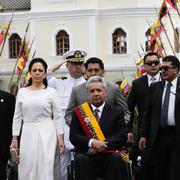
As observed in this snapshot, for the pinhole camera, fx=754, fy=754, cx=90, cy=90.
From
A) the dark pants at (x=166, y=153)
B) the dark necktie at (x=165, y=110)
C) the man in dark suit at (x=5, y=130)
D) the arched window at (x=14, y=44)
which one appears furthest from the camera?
the arched window at (x=14, y=44)

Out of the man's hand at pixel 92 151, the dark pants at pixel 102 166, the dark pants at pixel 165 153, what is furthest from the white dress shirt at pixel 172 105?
the man's hand at pixel 92 151

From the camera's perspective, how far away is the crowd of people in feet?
31.6

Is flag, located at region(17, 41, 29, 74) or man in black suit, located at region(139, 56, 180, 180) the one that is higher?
flag, located at region(17, 41, 29, 74)

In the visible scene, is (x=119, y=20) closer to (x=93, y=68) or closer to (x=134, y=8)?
(x=134, y=8)

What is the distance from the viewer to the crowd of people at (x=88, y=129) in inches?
379

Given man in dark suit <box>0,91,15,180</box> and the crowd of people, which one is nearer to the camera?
the crowd of people

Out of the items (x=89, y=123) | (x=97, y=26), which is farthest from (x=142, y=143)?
(x=97, y=26)

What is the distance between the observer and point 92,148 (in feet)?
31.5

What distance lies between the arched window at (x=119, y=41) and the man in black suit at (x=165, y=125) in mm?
39148

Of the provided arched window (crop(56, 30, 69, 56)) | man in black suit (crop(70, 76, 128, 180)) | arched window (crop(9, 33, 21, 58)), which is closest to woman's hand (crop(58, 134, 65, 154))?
man in black suit (crop(70, 76, 128, 180))

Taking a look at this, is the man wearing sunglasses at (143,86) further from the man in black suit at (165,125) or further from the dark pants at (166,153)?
the dark pants at (166,153)

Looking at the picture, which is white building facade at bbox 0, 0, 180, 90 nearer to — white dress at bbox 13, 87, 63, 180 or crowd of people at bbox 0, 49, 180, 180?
crowd of people at bbox 0, 49, 180, 180

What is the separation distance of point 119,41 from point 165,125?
39.9 meters

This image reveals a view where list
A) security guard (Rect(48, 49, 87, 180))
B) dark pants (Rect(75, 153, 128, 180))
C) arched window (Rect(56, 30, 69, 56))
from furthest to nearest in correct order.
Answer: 1. arched window (Rect(56, 30, 69, 56))
2. security guard (Rect(48, 49, 87, 180))
3. dark pants (Rect(75, 153, 128, 180))
